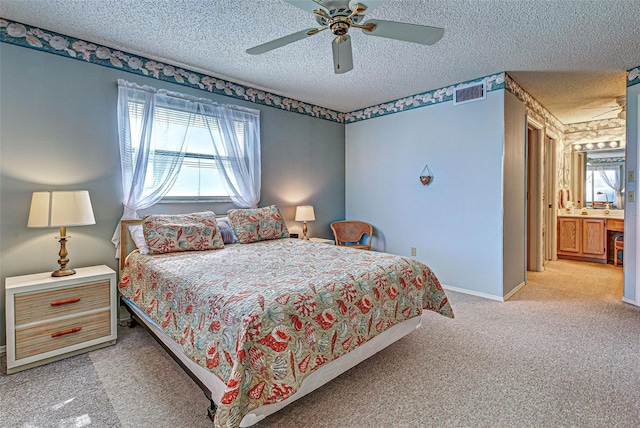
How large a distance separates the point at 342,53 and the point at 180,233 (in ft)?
6.69

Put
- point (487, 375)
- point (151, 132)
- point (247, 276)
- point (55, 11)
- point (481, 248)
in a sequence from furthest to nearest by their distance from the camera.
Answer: point (481, 248), point (151, 132), point (55, 11), point (487, 375), point (247, 276)

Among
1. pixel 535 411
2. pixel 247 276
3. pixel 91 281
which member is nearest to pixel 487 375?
pixel 535 411

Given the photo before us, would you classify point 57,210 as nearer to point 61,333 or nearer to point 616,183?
point 61,333

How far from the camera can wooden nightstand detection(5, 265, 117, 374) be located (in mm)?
2105

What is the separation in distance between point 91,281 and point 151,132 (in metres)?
1.48

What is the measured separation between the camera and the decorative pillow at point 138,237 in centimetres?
272

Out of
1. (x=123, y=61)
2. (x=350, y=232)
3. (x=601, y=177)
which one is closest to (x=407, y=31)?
(x=123, y=61)

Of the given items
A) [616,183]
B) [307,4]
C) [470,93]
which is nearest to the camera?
[307,4]

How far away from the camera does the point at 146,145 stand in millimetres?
3012

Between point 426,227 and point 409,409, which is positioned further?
point 426,227

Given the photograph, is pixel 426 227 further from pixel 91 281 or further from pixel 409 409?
pixel 91 281

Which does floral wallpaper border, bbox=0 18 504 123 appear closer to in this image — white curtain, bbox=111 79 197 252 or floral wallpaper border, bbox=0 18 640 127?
floral wallpaper border, bbox=0 18 640 127

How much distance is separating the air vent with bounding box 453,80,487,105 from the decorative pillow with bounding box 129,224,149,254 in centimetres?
380

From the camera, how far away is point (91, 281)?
Answer: 2400 millimetres
